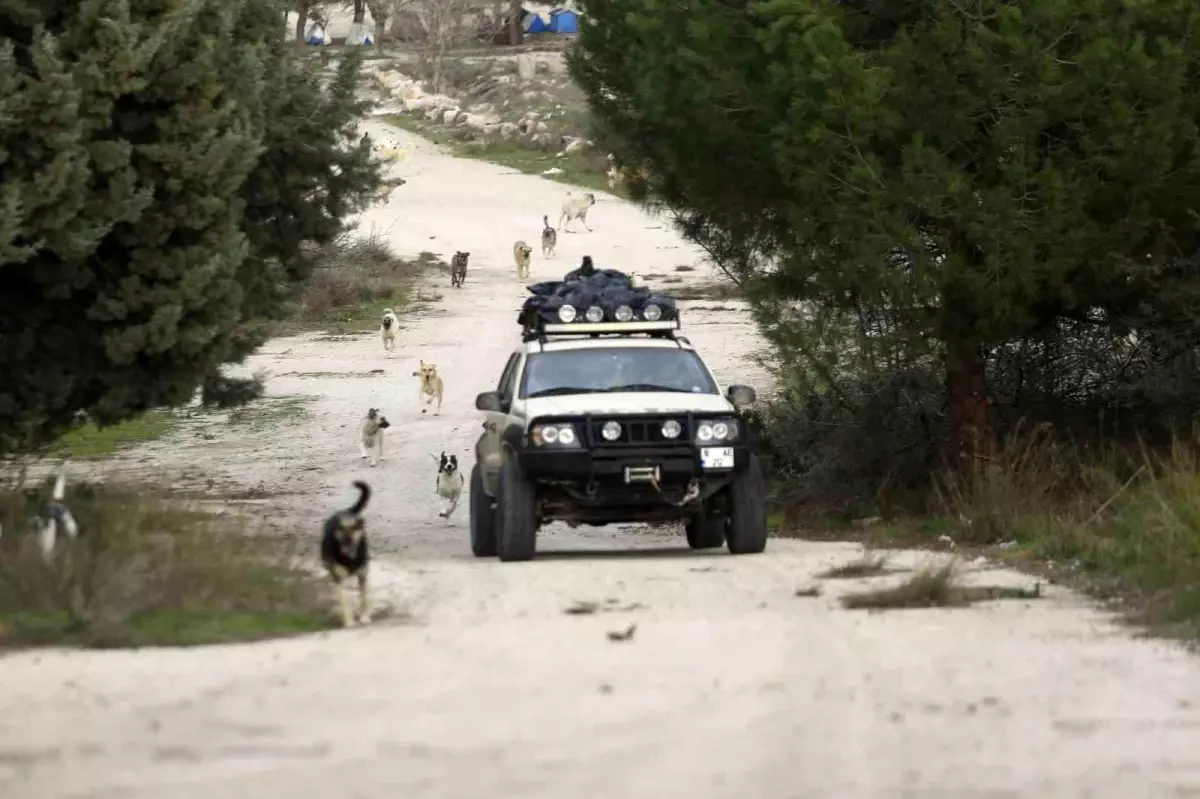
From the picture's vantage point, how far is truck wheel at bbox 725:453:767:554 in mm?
17188

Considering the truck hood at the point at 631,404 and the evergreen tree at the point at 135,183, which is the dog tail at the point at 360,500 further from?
the evergreen tree at the point at 135,183

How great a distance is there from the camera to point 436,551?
19422 millimetres

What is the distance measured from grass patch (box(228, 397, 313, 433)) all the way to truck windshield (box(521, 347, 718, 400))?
13134mm

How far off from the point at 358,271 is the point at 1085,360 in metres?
28.5

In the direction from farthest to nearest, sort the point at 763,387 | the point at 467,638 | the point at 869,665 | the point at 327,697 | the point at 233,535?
the point at 763,387, the point at 233,535, the point at 467,638, the point at 869,665, the point at 327,697

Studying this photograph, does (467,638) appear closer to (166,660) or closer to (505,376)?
(166,660)

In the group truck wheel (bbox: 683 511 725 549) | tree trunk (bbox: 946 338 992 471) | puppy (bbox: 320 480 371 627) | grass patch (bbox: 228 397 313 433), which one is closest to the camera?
puppy (bbox: 320 480 371 627)

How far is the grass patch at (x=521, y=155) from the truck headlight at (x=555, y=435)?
49.5m

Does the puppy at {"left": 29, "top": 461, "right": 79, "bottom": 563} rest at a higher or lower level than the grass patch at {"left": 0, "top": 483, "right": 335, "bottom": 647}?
higher

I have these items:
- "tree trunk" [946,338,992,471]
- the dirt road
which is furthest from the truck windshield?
"tree trunk" [946,338,992,471]

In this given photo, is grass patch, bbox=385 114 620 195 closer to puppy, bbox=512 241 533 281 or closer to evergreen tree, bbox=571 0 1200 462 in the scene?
puppy, bbox=512 241 533 281

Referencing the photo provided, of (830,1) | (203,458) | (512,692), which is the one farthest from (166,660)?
(203,458)

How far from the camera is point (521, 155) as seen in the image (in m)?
77.8

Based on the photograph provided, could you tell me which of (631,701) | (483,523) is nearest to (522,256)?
(483,523)
